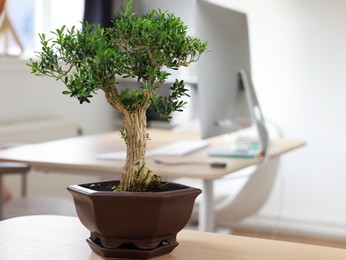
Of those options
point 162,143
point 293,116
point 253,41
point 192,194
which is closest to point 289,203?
point 293,116

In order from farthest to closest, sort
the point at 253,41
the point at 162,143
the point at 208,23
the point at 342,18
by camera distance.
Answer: the point at 253,41 → the point at 342,18 → the point at 162,143 → the point at 208,23

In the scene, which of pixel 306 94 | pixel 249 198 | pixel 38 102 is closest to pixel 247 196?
pixel 249 198

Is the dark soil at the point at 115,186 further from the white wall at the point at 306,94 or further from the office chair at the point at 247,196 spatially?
the white wall at the point at 306,94

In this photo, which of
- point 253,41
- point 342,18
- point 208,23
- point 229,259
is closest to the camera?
point 229,259

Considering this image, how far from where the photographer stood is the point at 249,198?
3605 mm

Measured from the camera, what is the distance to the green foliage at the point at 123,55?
1.29 metres

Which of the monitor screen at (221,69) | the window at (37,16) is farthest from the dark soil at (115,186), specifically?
the window at (37,16)

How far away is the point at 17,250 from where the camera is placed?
4.44ft

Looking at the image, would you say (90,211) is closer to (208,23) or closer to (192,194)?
(192,194)

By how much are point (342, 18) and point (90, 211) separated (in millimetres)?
3662

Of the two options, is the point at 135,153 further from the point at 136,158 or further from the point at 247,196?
the point at 247,196

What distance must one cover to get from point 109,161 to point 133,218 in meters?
1.60

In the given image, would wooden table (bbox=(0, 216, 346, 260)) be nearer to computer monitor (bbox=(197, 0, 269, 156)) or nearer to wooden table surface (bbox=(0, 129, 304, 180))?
wooden table surface (bbox=(0, 129, 304, 180))

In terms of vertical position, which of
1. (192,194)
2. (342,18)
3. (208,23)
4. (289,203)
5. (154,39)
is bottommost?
(289,203)
